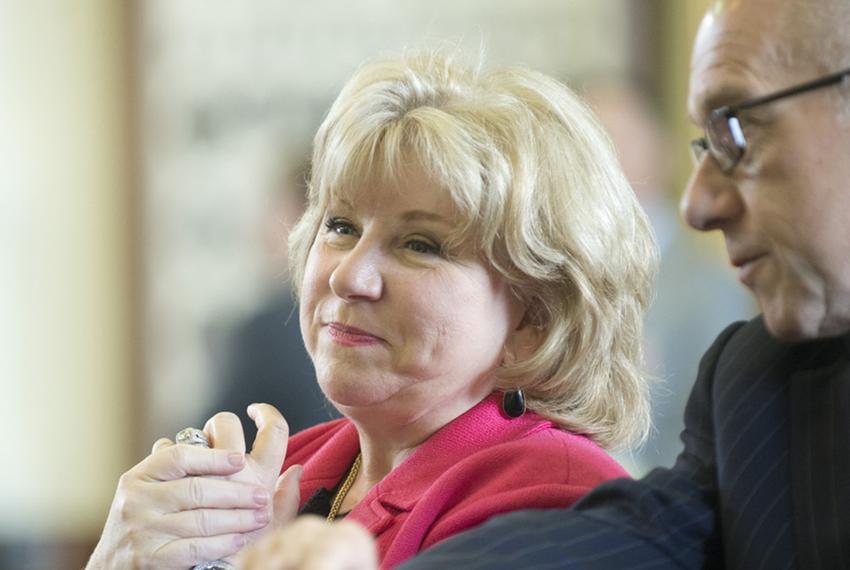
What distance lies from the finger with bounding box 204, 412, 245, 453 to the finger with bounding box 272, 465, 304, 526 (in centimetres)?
10

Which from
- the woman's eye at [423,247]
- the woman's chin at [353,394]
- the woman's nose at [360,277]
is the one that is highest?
the woman's eye at [423,247]

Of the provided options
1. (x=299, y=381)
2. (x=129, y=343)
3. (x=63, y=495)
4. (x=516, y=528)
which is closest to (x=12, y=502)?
(x=63, y=495)

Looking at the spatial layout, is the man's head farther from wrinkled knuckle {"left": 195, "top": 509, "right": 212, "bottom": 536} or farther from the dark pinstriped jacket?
wrinkled knuckle {"left": 195, "top": 509, "right": 212, "bottom": 536}

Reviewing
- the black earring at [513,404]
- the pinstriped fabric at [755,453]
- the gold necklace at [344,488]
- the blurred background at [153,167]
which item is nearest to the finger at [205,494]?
the gold necklace at [344,488]

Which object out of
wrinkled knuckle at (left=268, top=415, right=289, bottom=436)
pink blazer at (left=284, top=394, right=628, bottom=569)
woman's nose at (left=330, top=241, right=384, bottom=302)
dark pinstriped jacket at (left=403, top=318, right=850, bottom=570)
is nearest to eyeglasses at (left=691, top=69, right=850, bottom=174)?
dark pinstriped jacket at (left=403, top=318, right=850, bottom=570)

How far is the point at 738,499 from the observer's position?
149 centimetres

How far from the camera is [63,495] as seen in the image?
561 centimetres

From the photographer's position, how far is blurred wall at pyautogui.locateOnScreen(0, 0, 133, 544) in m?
5.59

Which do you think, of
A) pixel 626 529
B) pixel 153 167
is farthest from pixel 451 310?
pixel 153 167

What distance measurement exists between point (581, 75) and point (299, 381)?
5.96ft

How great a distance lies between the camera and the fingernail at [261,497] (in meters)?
1.88

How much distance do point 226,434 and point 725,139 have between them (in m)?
0.87

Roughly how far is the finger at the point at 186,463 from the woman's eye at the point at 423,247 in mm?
385

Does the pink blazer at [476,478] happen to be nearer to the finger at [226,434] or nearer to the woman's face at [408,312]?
the woman's face at [408,312]
